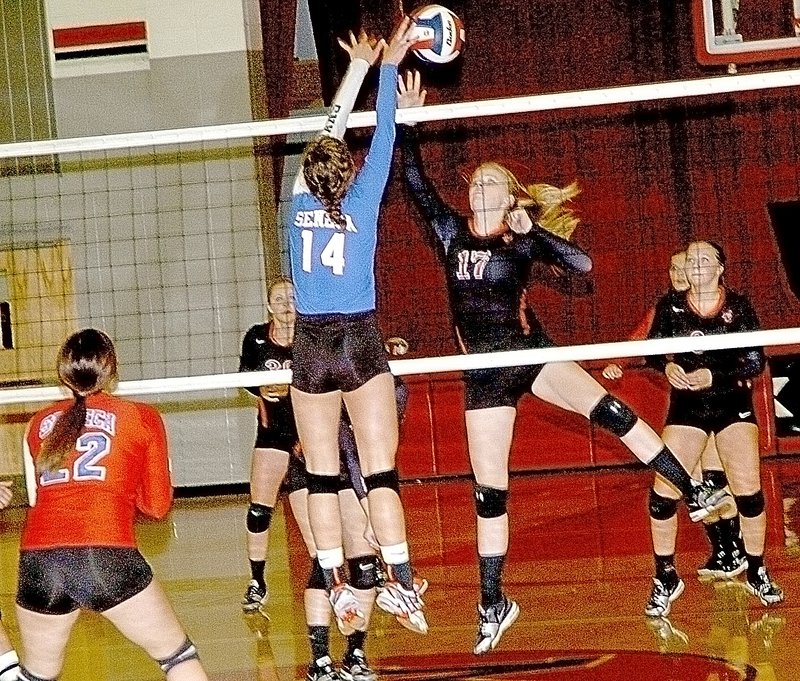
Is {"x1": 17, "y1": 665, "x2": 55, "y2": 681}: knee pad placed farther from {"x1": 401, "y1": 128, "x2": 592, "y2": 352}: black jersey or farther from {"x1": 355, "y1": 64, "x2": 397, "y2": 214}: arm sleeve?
{"x1": 401, "y1": 128, "x2": 592, "y2": 352}: black jersey

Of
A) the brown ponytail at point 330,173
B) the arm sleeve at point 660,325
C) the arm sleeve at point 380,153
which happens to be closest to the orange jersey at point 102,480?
the brown ponytail at point 330,173

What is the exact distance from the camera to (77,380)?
4520 millimetres

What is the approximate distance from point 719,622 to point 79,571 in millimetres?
3334

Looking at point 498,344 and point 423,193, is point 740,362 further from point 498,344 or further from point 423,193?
point 423,193

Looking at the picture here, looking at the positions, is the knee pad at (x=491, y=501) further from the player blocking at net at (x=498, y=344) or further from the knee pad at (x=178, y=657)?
the knee pad at (x=178, y=657)

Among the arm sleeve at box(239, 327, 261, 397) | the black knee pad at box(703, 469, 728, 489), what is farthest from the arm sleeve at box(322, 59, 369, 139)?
the black knee pad at box(703, 469, 728, 489)

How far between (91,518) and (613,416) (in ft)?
7.94

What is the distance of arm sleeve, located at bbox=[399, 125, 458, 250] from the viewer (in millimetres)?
5613

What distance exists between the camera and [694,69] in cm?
1293

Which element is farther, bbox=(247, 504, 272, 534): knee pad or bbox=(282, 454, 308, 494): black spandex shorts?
bbox=(247, 504, 272, 534): knee pad

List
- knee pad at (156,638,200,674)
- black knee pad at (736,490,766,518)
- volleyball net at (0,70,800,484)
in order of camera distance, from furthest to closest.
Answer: volleyball net at (0,70,800,484) < black knee pad at (736,490,766,518) < knee pad at (156,638,200,674)

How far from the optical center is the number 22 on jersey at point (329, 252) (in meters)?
5.16

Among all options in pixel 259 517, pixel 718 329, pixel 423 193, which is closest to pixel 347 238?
pixel 423 193

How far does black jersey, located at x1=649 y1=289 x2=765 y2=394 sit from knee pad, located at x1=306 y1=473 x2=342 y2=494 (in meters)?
2.00
